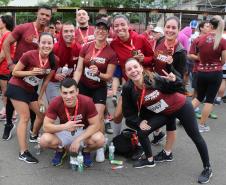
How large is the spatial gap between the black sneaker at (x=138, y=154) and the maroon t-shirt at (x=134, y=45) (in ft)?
3.72

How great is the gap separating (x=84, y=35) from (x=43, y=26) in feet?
2.40

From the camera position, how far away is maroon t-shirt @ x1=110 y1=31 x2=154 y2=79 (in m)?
4.84

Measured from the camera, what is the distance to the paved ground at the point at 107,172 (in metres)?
4.16

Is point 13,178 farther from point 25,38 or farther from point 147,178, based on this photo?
point 25,38

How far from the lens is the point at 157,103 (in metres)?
4.25

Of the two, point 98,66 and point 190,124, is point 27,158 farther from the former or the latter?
point 190,124

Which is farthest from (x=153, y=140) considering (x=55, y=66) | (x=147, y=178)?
(x=55, y=66)

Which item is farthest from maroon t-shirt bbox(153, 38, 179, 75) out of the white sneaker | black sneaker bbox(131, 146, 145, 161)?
the white sneaker

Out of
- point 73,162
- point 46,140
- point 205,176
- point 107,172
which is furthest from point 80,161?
point 205,176

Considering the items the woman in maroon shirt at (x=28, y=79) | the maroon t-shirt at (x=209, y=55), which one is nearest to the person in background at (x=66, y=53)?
the woman in maroon shirt at (x=28, y=79)

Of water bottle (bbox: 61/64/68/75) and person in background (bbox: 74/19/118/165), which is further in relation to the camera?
water bottle (bbox: 61/64/68/75)

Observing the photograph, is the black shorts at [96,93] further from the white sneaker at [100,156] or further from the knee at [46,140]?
the knee at [46,140]

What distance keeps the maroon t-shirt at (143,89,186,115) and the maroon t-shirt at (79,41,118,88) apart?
0.88 meters

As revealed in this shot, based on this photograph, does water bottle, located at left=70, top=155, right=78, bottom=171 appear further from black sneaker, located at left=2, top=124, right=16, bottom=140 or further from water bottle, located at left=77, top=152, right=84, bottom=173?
black sneaker, located at left=2, top=124, right=16, bottom=140
